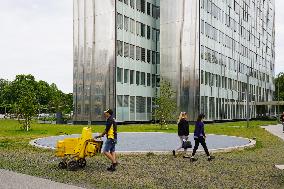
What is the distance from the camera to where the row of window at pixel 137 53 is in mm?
49062

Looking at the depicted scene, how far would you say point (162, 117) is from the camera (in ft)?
125

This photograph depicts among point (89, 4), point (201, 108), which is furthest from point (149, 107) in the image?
point (89, 4)

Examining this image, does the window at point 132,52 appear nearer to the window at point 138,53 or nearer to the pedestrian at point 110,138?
the window at point 138,53

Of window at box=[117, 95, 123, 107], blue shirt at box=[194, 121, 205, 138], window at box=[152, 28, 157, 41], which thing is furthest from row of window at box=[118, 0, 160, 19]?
blue shirt at box=[194, 121, 205, 138]

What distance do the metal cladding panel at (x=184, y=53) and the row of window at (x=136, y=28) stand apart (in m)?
3.75

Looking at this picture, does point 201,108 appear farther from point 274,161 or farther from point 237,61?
point 274,161

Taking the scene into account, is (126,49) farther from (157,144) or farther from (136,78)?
(157,144)

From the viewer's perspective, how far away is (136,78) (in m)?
52.3

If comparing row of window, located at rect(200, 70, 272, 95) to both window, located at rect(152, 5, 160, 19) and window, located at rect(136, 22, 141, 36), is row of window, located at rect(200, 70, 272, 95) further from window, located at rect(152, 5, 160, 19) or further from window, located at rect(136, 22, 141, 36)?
window, located at rect(152, 5, 160, 19)

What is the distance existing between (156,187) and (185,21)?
43.2 metres

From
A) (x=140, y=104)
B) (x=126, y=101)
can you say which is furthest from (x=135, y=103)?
(x=126, y=101)

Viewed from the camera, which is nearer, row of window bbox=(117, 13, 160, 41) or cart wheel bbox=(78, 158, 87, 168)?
cart wheel bbox=(78, 158, 87, 168)

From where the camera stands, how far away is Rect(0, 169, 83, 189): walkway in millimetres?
9633

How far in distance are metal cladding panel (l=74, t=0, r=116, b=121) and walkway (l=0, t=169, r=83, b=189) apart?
36.1 metres
